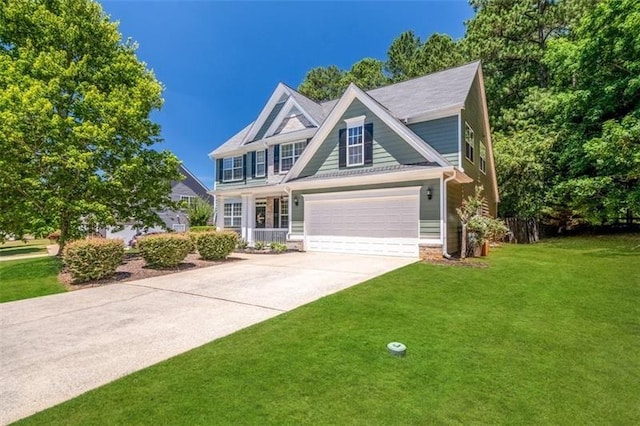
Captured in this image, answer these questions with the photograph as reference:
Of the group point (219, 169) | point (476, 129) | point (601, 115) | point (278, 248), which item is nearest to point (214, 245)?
point (278, 248)

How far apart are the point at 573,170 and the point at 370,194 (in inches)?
578

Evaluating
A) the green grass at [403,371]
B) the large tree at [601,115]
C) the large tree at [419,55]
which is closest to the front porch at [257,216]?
the green grass at [403,371]

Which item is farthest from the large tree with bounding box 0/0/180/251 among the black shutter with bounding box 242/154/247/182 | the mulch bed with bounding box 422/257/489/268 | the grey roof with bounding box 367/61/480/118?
the mulch bed with bounding box 422/257/489/268

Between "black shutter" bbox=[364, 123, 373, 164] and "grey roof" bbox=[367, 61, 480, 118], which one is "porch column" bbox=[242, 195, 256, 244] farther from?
"grey roof" bbox=[367, 61, 480, 118]

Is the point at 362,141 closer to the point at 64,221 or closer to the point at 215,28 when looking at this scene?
the point at 215,28

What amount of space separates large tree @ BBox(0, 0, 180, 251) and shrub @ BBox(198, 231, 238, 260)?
3.89m

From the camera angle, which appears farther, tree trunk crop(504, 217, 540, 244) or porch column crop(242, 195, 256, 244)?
tree trunk crop(504, 217, 540, 244)

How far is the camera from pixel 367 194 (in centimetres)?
1308

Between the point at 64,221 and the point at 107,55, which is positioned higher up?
the point at 107,55

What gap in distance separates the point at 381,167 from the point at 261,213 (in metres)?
8.77

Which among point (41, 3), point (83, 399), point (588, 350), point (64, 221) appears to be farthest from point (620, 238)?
point (41, 3)

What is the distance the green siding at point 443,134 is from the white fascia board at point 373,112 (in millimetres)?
1074

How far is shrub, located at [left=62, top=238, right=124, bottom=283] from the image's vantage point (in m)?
8.37

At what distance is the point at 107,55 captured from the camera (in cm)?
1373
